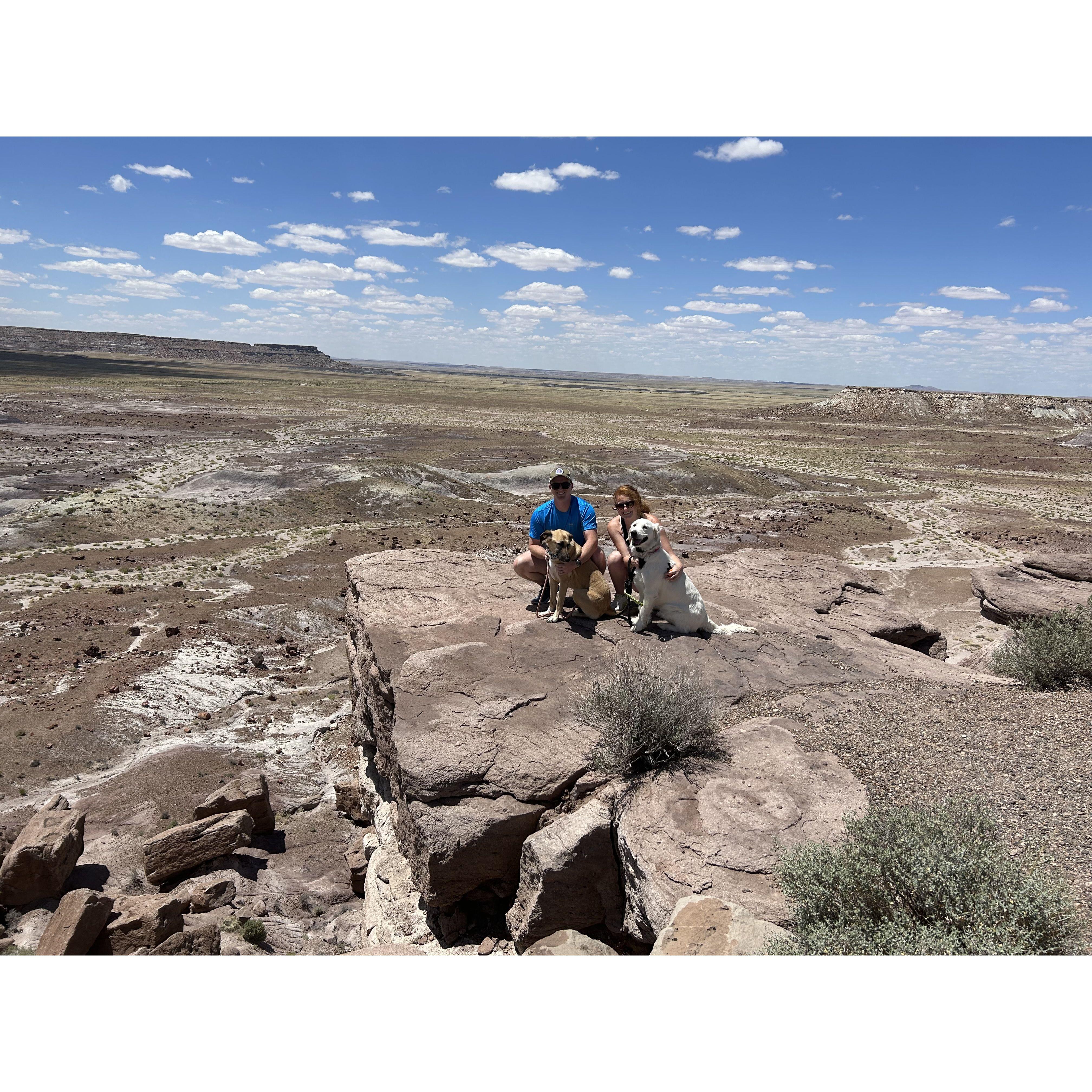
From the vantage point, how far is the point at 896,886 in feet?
11.0

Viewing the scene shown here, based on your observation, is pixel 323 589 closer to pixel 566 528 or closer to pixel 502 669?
pixel 566 528

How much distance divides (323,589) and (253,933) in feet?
38.8

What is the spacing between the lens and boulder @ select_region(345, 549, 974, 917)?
16.8 feet

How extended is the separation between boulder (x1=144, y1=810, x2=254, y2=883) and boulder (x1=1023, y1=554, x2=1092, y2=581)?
15.0 meters

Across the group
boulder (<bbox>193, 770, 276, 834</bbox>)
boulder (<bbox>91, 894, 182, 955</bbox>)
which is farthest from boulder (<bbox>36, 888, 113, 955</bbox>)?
boulder (<bbox>193, 770, 276, 834</bbox>)

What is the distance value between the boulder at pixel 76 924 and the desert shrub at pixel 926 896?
17.5ft

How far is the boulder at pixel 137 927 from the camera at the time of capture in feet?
18.0

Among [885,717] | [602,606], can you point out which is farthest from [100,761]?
[885,717]

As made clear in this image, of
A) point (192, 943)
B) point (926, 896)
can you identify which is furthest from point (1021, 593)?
point (192, 943)

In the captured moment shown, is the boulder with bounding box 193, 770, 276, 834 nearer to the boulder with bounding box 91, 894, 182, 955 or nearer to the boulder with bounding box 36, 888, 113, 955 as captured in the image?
the boulder with bounding box 91, 894, 182, 955

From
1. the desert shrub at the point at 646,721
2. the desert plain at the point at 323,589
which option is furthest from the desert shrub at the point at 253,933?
the desert shrub at the point at 646,721

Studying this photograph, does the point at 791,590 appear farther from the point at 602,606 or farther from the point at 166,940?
the point at 166,940

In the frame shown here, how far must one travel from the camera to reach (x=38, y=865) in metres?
6.33

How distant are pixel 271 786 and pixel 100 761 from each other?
7.90ft
